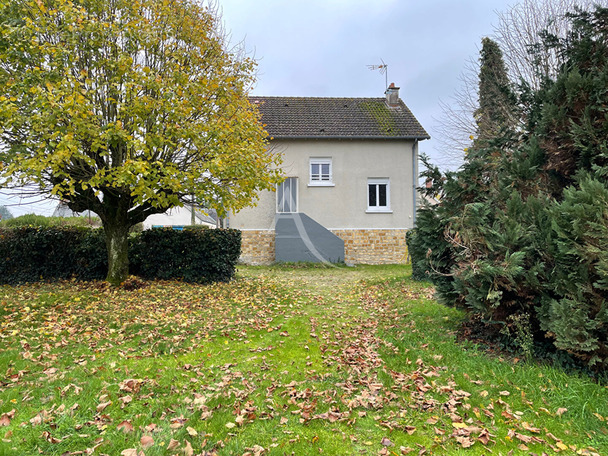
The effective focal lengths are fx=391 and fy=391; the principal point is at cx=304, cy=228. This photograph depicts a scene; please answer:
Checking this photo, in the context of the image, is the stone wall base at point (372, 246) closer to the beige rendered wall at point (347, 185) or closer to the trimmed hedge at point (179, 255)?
the beige rendered wall at point (347, 185)

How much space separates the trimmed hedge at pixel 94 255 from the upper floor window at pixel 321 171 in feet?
25.8

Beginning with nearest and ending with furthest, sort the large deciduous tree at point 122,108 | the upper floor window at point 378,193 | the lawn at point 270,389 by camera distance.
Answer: the lawn at point 270,389 < the large deciduous tree at point 122,108 < the upper floor window at point 378,193

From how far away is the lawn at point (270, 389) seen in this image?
3053 millimetres

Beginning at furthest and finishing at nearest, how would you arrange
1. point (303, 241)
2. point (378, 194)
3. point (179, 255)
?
1. point (378, 194)
2. point (303, 241)
3. point (179, 255)

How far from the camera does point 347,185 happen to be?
17.8 metres

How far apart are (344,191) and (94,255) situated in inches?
421

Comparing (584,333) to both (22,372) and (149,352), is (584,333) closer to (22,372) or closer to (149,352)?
(149,352)

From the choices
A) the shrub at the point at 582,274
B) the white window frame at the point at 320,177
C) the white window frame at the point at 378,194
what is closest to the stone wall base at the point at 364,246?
the white window frame at the point at 378,194

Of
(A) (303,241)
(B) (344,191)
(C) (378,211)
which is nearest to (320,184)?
(B) (344,191)

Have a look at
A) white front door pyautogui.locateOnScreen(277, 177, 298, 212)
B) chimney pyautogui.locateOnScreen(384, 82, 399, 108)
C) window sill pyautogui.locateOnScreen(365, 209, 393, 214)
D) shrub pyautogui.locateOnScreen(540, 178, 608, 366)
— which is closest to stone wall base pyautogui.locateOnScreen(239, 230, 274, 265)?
white front door pyautogui.locateOnScreen(277, 177, 298, 212)

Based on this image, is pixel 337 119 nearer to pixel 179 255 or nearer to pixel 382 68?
pixel 382 68

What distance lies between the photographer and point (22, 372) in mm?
4301

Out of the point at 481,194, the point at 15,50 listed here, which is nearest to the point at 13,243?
the point at 15,50

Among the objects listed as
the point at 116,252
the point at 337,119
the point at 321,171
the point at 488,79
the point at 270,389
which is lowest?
the point at 270,389
